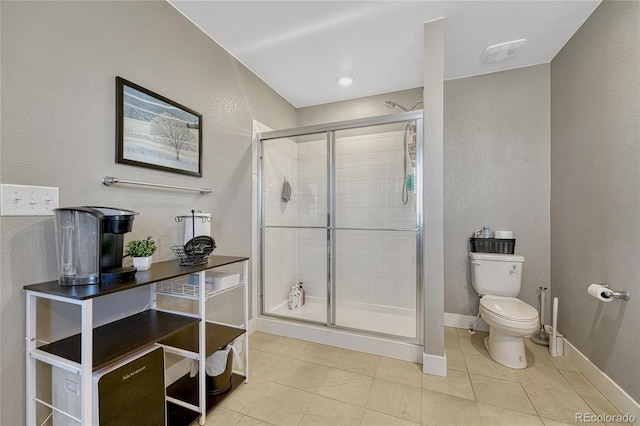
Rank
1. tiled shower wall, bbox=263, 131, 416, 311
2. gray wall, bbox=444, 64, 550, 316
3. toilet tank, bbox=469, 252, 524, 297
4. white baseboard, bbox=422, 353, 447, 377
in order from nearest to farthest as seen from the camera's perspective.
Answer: white baseboard, bbox=422, 353, 447, 377, toilet tank, bbox=469, 252, 524, 297, gray wall, bbox=444, 64, 550, 316, tiled shower wall, bbox=263, 131, 416, 311

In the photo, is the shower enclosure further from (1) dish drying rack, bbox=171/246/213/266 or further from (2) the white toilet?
(1) dish drying rack, bbox=171/246/213/266

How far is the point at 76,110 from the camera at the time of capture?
124 cm

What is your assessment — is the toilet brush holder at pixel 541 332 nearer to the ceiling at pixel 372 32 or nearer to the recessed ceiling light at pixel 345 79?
the ceiling at pixel 372 32

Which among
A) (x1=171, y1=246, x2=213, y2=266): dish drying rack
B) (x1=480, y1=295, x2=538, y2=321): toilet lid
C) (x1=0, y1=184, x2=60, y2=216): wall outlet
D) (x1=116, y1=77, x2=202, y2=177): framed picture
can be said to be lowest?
(x1=480, y1=295, x2=538, y2=321): toilet lid

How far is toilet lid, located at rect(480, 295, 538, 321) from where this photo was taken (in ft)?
6.13

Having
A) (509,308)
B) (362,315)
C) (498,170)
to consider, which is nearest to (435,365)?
(509,308)

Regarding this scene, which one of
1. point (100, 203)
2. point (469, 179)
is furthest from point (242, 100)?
point (469, 179)

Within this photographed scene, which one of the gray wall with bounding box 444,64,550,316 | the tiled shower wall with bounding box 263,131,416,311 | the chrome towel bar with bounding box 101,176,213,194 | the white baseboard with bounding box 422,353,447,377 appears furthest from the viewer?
the tiled shower wall with bounding box 263,131,416,311

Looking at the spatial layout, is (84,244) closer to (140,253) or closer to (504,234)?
(140,253)

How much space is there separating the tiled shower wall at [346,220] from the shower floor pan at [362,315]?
65 mm

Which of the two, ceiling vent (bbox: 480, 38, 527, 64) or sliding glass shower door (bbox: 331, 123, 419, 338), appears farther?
sliding glass shower door (bbox: 331, 123, 419, 338)

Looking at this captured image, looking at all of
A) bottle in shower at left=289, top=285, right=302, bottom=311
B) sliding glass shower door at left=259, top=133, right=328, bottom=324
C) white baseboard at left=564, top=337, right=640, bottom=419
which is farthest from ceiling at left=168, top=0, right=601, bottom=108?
white baseboard at left=564, top=337, right=640, bottom=419

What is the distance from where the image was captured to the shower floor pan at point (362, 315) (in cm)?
235

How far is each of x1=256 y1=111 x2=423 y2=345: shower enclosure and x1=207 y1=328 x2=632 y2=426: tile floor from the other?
399 mm
